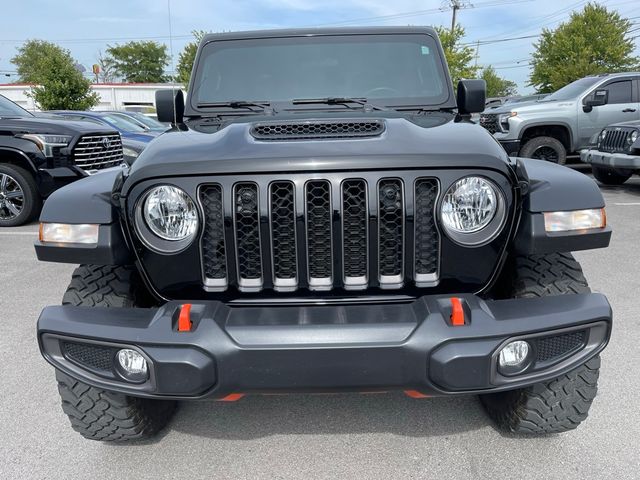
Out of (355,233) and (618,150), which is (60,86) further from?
(355,233)

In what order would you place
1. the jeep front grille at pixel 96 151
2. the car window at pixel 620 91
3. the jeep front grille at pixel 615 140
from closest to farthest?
the jeep front grille at pixel 96 151 → the jeep front grille at pixel 615 140 → the car window at pixel 620 91

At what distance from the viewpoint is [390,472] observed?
7.45ft

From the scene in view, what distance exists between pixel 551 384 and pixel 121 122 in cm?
1157

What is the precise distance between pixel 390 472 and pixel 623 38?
3384 centimetres

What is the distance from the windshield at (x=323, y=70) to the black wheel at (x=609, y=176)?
7.40 m

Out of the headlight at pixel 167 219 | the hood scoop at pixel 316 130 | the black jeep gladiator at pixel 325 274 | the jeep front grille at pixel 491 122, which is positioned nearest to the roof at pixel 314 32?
the hood scoop at pixel 316 130

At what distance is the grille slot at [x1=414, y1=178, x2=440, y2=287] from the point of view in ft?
A: 6.53

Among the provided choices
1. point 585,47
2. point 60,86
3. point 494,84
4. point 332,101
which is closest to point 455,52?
point 585,47

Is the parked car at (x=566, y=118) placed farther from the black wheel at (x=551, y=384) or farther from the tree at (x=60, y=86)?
the tree at (x=60, y=86)

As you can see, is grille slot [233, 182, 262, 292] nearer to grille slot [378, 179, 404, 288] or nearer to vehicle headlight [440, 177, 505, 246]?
grille slot [378, 179, 404, 288]

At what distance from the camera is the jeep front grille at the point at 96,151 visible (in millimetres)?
7480

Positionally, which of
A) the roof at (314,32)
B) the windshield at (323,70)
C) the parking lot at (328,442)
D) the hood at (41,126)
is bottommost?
the parking lot at (328,442)

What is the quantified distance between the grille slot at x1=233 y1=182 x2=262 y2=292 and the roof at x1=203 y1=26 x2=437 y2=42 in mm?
1691

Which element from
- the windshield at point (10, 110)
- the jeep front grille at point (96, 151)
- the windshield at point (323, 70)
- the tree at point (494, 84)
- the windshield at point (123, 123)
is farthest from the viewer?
the tree at point (494, 84)
